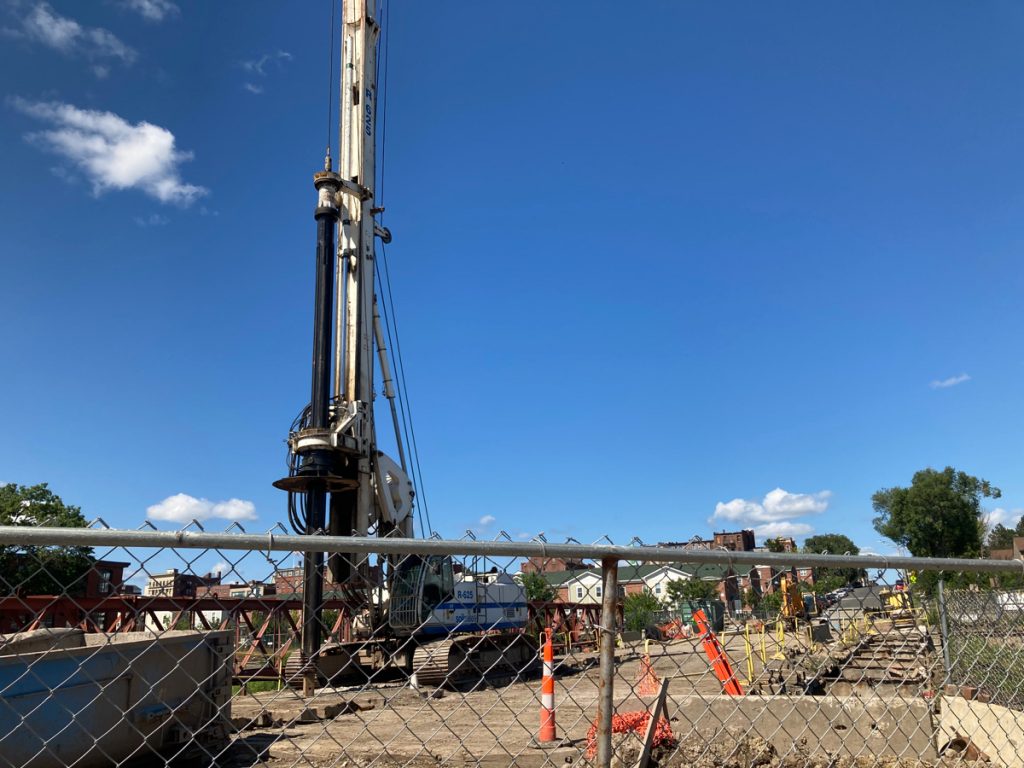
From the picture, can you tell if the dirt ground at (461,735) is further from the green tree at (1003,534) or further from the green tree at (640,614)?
the green tree at (1003,534)

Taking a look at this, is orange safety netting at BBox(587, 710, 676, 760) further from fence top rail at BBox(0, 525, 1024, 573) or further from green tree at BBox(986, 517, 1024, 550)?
green tree at BBox(986, 517, 1024, 550)

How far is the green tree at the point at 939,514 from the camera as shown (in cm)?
6481

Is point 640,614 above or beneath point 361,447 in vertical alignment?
beneath

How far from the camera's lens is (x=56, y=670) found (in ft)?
15.5

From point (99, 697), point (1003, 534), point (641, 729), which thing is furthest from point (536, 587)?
point (1003, 534)

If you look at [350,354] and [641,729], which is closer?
[641,729]

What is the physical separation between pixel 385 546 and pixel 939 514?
73713 mm

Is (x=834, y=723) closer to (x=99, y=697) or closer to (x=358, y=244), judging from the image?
(x=99, y=697)

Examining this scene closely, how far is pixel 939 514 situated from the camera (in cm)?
6531

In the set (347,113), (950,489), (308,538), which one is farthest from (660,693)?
(950,489)

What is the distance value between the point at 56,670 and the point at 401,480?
12761 mm

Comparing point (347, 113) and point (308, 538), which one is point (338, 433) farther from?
point (308, 538)

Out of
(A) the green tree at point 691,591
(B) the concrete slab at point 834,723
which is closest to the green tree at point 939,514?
(A) the green tree at point 691,591

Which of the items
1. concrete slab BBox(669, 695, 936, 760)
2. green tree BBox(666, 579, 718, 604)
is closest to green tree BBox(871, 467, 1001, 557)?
green tree BBox(666, 579, 718, 604)
